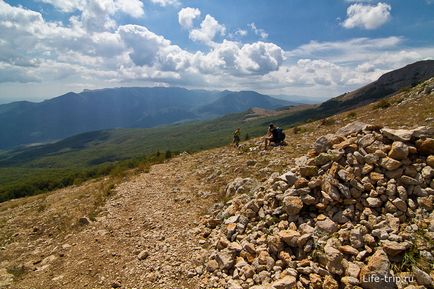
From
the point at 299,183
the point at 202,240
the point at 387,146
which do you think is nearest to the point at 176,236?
the point at 202,240

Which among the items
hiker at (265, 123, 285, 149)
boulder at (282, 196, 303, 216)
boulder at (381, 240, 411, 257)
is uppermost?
hiker at (265, 123, 285, 149)

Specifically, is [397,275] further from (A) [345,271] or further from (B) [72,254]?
(B) [72,254]

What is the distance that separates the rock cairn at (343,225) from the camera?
7822 mm

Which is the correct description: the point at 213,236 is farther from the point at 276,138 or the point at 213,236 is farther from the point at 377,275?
the point at 276,138

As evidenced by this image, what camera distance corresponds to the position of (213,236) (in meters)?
12.1

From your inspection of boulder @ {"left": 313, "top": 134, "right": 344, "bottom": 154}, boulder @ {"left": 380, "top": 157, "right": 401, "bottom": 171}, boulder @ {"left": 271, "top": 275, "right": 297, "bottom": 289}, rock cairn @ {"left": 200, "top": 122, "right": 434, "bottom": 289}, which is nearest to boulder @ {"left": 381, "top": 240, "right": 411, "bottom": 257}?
rock cairn @ {"left": 200, "top": 122, "right": 434, "bottom": 289}

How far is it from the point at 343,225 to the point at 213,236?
5316 mm

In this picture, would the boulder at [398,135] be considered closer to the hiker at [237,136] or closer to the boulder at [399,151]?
the boulder at [399,151]

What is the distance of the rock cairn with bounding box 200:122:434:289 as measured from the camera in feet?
25.7

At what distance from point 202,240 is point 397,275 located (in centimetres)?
711

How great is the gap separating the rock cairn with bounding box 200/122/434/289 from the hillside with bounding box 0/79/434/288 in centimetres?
4

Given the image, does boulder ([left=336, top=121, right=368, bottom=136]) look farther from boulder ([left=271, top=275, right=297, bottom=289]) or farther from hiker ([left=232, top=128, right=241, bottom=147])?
hiker ([left=232, top=128, right=241, bottom=147])

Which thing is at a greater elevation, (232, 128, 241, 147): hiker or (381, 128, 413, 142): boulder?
(381, 128, 413, 142): boulder

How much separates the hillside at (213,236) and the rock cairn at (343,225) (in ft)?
0.13
